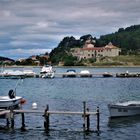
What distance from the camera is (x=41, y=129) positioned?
48.8 m

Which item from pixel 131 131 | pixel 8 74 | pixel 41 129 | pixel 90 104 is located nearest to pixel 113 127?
pixel 131 131

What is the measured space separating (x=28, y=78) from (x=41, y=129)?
121 meters

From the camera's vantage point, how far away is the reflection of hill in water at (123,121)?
5182 cm

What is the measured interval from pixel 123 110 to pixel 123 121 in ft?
6.42

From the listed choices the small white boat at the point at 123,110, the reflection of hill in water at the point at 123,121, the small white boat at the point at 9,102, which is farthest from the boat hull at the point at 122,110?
the small white boat at the point at 9,102

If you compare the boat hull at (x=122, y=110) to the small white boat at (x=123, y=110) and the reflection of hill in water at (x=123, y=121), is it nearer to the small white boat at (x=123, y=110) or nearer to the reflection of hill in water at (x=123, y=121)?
the small white boat at (x=123, y=110)

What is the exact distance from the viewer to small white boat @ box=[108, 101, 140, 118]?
55.2 metres

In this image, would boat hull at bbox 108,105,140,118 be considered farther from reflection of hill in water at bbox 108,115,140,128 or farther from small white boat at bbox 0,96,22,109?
small white boat at bbox 0,96,22,109

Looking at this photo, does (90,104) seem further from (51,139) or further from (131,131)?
(51,139)

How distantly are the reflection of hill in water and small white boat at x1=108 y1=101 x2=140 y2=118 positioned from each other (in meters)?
0.53

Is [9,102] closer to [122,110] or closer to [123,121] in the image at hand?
[122,110]

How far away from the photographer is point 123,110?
5572 centimetres

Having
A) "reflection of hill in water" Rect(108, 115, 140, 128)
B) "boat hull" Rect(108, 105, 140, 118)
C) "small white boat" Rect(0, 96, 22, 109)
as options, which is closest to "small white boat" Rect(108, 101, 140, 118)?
"boat hull" Rect(108, 105, 140, 118)

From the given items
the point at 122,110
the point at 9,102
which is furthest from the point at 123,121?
the point at 9,102
